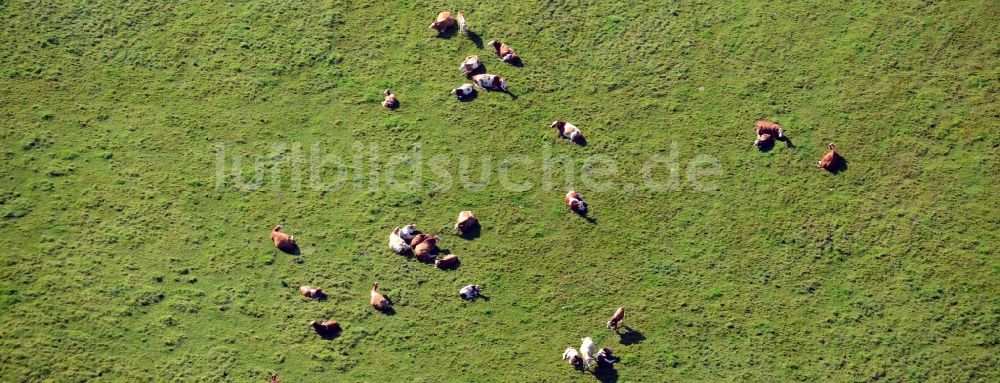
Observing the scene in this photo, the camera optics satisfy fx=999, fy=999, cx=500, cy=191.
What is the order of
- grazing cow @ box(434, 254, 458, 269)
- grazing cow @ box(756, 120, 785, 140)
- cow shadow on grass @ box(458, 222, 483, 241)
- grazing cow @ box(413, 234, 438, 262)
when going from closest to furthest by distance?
grazing cow @ box(434, 254, 458, 269) → grazing cow @ box(413, 234, 438, 262) → cow shadow on grass @ box(458, 222, 483, 241) → grazing cow @ box(756, 120, 785, 140)

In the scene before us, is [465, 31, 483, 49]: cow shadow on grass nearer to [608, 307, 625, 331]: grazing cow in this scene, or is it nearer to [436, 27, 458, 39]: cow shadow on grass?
[436, 27, 458, 39]: cow shadow on grass

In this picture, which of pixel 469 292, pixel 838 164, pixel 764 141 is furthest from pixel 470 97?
pixel 838 164

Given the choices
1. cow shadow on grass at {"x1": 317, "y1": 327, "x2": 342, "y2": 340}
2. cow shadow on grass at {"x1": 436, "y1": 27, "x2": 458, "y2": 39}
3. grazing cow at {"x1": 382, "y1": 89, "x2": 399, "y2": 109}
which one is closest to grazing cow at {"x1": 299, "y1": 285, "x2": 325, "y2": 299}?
cow shadow on grass at {"x1": 317, "y1": 327, "x2": 342, "y2": 340}

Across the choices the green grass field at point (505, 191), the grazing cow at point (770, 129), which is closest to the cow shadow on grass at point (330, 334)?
the green grass field at point (505, 191)

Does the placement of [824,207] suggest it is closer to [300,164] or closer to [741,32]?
[741,32]

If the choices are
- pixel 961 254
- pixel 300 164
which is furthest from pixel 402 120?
pixel 961 254
